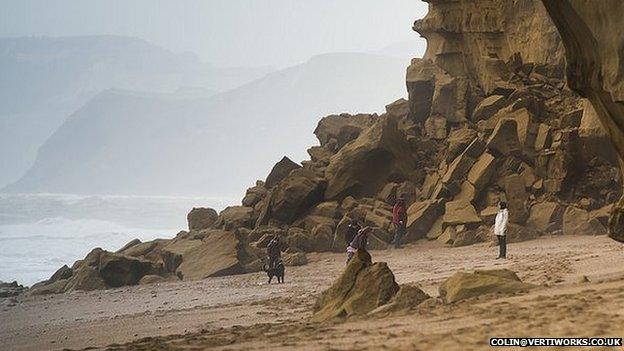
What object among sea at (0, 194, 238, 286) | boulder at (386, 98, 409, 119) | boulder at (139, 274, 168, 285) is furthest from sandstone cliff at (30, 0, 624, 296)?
sea at (0, 194, 238, 286)

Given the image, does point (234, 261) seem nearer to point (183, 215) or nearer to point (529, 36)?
point (529, 36)

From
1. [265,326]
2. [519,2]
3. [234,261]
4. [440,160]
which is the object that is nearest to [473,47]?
[519,2]

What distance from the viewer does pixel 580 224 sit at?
79.0 ft

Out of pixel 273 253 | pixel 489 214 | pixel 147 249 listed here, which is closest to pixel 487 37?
pixel 489 214

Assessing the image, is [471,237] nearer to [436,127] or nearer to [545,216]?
[545,216]

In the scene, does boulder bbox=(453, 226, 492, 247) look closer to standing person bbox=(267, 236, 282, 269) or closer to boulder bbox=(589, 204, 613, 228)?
boulder bbox=(589, 204, 613, 228)

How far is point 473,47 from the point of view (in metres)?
34.3

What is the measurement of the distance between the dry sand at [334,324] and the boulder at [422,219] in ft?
2.36

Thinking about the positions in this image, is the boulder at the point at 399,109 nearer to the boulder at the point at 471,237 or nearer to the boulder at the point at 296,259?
the boulder at the point at 471,237

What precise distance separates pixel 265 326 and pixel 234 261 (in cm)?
1311

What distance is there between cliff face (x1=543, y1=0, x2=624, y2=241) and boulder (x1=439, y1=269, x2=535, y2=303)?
170cm

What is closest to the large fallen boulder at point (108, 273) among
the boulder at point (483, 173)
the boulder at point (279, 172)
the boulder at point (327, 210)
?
the boulder at point (327, 210)

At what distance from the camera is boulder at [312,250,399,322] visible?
1191 centimetres

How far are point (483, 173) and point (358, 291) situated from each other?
51.0ft
